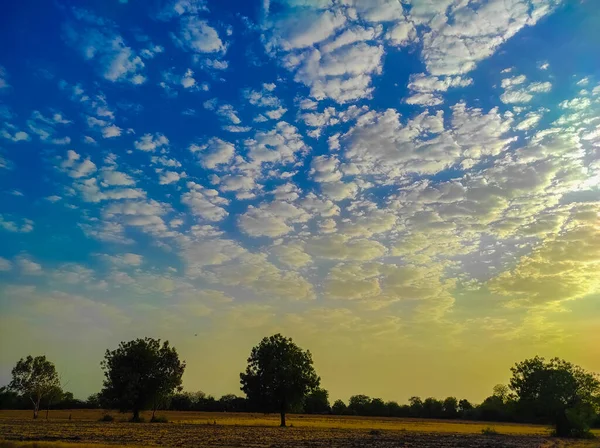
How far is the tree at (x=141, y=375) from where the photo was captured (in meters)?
91.7

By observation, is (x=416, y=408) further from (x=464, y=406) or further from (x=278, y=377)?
(x=278, y=377)

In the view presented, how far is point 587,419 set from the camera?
A: 3022 inches

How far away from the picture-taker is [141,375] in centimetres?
9400

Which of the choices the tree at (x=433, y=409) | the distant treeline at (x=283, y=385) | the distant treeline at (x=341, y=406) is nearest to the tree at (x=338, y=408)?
the distant treeline at (x=341, y=406)

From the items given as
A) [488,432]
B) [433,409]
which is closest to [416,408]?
[433,409]

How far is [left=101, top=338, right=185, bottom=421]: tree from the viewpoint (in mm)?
91688

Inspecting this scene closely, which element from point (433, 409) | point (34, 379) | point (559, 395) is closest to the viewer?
point (559, 395)

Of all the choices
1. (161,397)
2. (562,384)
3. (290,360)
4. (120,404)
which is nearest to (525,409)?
(562,384)

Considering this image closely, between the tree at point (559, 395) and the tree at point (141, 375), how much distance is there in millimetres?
64863

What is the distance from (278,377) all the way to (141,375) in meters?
28.4

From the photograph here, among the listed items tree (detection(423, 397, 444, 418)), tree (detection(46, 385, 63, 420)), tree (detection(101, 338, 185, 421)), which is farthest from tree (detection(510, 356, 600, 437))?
tree (detection(46, 385, 63, 420))

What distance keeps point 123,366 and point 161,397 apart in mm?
9490

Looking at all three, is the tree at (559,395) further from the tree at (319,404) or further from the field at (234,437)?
the tree at (319,404)

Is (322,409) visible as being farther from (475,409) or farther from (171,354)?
(171,354)
